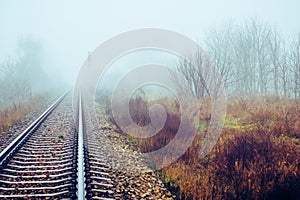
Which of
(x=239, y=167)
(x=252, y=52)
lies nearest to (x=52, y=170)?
(x=239, y=167)

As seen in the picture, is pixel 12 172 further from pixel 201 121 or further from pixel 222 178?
pixel 201 121

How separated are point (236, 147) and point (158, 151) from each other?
1.71m

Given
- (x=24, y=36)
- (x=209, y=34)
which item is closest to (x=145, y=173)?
A: (x=209, y=34)

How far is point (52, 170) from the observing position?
4.24 m

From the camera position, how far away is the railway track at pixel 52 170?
3436mm

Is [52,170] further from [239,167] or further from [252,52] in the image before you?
[252,52]

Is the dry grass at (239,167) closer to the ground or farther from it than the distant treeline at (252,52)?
closer to the ground

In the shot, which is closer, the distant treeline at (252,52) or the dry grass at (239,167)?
the dry grass at (239,167)

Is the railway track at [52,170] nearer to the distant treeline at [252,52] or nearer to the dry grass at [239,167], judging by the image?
the dry grass at [239,167]

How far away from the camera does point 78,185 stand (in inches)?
136

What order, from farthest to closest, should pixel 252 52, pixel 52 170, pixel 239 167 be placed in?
pixel 252 52, pixel 52 170, pixel 239 167

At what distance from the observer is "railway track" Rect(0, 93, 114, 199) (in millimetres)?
3436

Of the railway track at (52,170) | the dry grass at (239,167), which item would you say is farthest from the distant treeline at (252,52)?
the railway track at (52,170)

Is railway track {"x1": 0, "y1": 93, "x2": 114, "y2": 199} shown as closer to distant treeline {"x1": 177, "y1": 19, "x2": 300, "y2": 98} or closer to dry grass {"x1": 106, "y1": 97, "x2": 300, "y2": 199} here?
dry grass {"x1": 106, "y1": 97, "x2": 300, "y2": 199}
